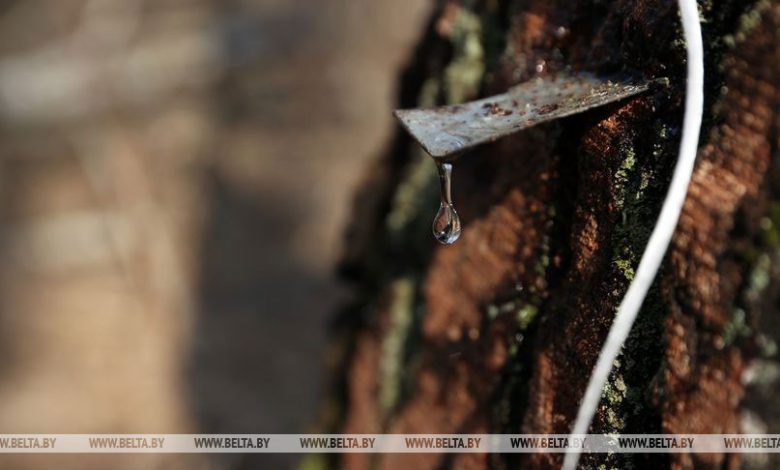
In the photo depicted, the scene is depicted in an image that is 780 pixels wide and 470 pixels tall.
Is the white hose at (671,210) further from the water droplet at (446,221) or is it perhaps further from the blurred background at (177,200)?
the blurred background at (177,200)

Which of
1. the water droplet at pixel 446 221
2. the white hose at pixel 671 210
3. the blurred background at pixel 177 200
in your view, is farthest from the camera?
the blurred background at pixel 177 200

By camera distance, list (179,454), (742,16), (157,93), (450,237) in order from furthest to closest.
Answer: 1. (157,93)
2. (179,454)
3. (450,237)
4. (742,16)

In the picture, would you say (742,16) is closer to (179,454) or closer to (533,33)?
(533,33)

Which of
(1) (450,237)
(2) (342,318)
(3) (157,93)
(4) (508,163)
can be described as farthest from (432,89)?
(3) (157,93)

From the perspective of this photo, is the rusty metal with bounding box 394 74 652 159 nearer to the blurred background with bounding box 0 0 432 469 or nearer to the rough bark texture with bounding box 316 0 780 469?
the rough bark texture with bounding box 316 0 780 469

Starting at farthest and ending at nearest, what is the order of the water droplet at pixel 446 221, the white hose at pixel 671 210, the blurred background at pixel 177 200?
the blurred background at pixel 177 200 < the water droplet at pixel 446 221 < the white hose at pixel 671 210

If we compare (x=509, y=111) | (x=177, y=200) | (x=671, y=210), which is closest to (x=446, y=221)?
(x=509, y=111)

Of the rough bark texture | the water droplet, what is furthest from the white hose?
the water droplet

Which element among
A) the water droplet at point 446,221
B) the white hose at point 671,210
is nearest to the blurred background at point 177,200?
the water droplet at point 446,221
